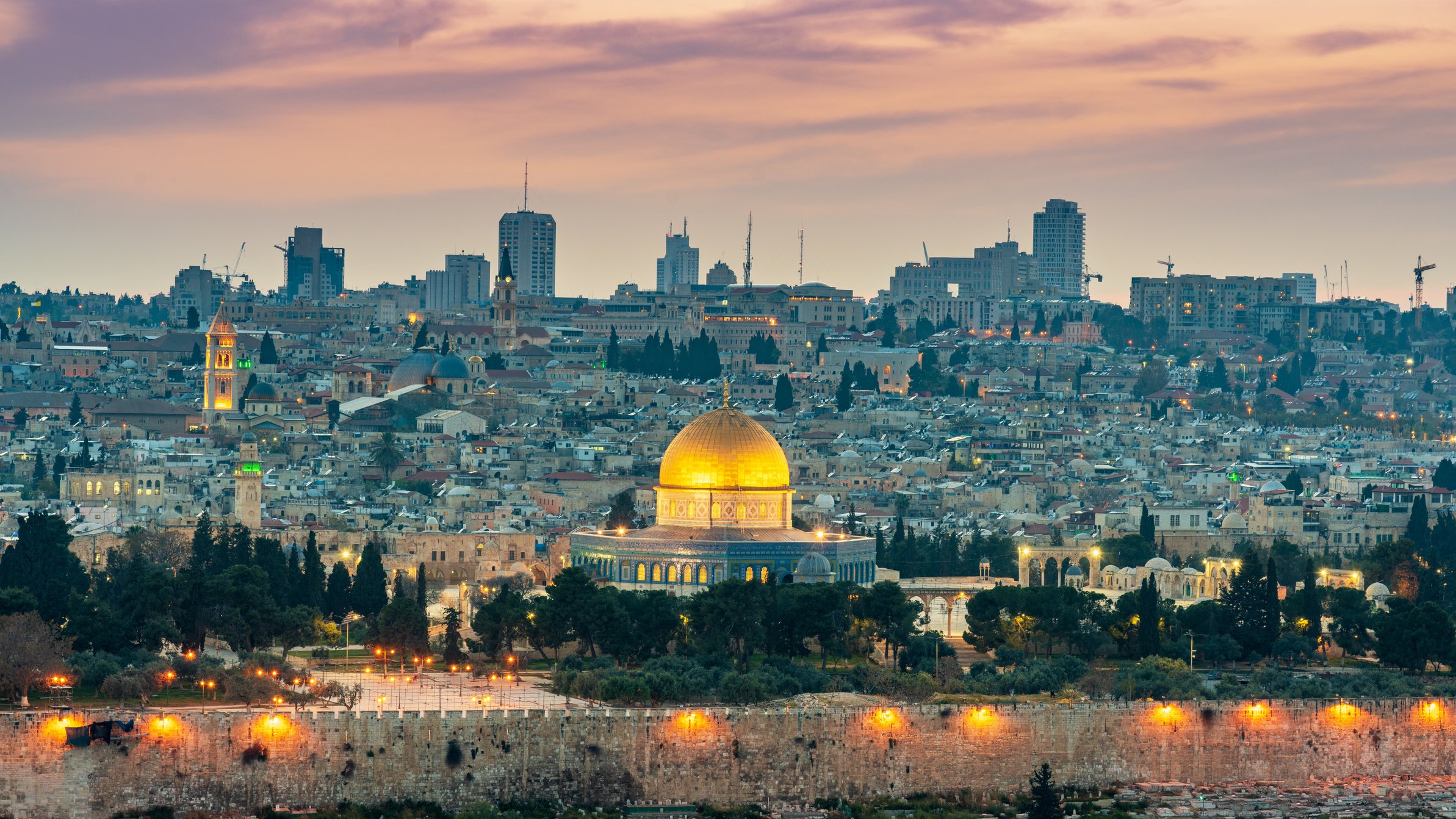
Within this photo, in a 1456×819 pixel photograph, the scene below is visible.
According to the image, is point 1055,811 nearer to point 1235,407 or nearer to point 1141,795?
point 1141,795

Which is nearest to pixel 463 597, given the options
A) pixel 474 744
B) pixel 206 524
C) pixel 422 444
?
pixel 206 524

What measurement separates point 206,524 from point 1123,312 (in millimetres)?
119263

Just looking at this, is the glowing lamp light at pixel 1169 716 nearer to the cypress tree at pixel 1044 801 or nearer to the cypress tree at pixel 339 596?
the cypress tree at pixel 1044 801

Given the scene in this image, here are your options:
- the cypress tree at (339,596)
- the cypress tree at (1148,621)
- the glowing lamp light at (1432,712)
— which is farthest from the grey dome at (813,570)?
the glowing lamp light at (1432,712)

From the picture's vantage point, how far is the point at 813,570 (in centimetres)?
7712

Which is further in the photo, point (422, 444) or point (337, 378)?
point (337, 378)

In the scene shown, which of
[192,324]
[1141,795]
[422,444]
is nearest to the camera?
[1141,795]

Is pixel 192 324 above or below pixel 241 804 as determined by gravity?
above

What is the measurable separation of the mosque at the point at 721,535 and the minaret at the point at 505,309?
7580cm

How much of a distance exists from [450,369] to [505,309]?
83.5 ft

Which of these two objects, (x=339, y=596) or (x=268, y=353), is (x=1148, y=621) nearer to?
(x=339, y=596)

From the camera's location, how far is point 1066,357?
168 m

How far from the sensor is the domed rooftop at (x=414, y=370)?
137375 millimetres

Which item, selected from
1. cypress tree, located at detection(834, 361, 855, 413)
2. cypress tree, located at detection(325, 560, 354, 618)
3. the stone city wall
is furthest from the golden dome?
cypress tree, located at detection(834, 361, 855, 413)
